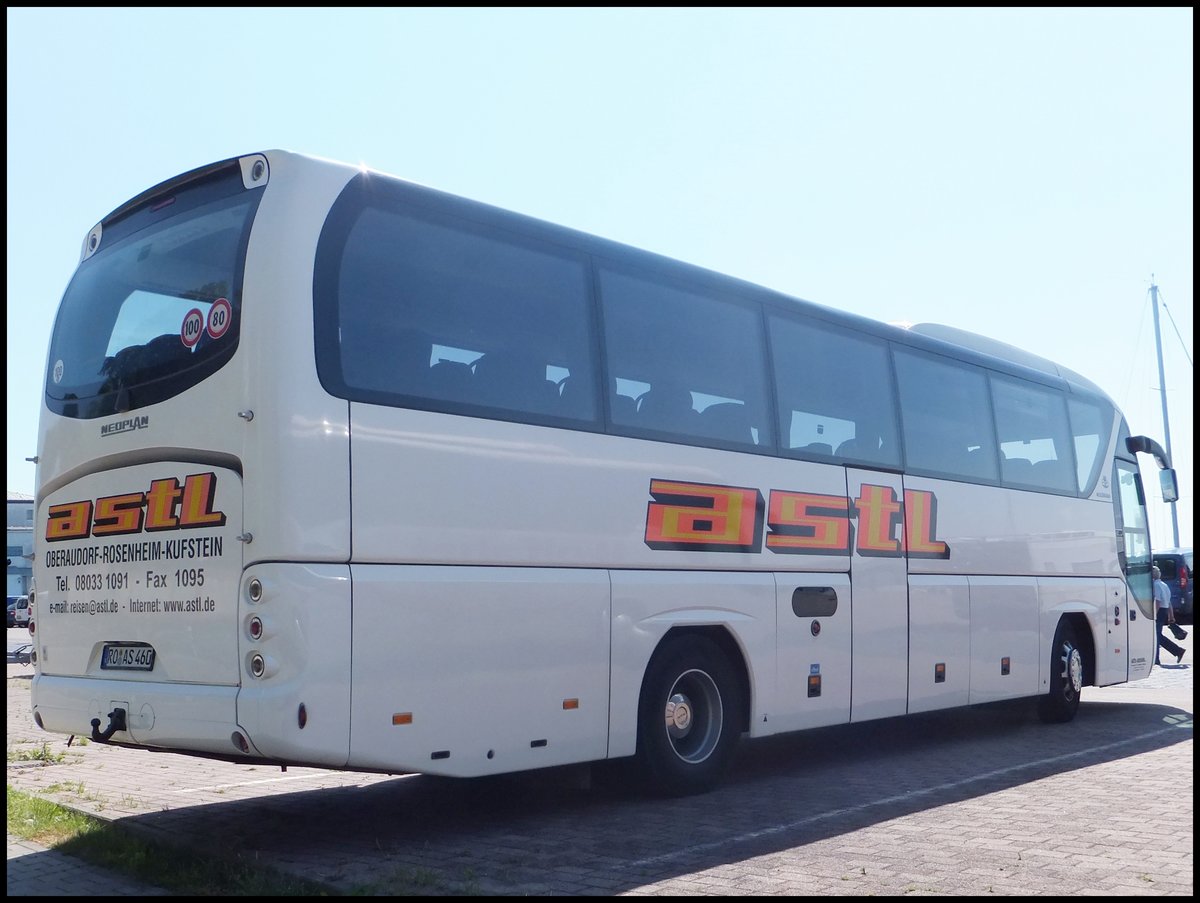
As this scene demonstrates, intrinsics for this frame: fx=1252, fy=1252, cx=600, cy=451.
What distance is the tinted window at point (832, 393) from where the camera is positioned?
393 inches

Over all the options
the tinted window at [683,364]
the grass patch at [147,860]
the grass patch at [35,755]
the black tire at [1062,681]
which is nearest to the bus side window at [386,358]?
the tinted window at [683,364]

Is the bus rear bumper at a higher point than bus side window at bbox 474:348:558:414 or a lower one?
lower

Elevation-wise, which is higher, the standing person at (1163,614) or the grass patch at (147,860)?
the standing person at (1163,614)

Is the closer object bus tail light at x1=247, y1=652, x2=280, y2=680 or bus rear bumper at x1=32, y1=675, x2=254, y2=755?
bus tail light at x1=247, y1=652, x2=280, y2=680

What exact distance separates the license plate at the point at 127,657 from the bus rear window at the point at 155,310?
140 cm

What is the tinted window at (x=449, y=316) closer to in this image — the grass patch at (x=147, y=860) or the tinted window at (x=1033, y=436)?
the grass patch at (x=147, y=860)

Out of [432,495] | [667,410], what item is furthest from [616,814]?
[667,410]

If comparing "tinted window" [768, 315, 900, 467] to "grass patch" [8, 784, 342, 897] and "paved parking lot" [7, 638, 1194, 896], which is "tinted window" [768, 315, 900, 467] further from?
"grass patch" [8, 784, 342, 897]

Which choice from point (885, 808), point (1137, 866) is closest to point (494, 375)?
point (885, 808)

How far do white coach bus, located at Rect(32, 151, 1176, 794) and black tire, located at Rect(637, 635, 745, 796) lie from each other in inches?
1.0

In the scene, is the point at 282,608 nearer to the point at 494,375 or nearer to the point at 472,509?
the point at 472,509

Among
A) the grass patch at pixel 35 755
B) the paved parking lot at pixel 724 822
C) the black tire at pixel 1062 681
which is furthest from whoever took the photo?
the black tire at pixel 1062 681

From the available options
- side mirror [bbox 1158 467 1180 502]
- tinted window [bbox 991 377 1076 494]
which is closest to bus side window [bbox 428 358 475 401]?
tinted window [bbox 991 377 1076 494]

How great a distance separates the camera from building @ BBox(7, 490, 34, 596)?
1673 inches
